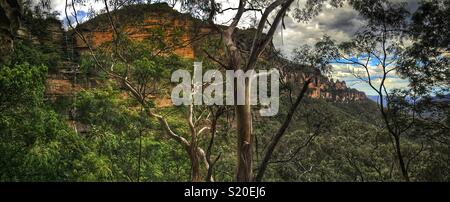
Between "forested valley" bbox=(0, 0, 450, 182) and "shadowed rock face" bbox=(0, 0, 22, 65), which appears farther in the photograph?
"forested valley" bbox=(0, 0, 450, 182)

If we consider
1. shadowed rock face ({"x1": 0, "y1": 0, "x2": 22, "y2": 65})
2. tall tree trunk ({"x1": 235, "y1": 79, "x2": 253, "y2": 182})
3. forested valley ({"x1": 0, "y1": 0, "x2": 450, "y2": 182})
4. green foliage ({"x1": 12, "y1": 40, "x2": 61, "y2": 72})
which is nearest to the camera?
tall tree trunk ({"x1": 235, "y1": 79, "x2": 253, "y2": 182})

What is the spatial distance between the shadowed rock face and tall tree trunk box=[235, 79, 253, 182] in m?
2.84

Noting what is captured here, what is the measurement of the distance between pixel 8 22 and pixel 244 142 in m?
3.08

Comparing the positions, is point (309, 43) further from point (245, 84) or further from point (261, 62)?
point (245, 84)

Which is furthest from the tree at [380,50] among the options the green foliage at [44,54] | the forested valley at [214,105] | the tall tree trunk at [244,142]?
the green foliage at [44,54]

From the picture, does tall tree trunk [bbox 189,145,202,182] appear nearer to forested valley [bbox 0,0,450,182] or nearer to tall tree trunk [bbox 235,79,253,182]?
forested valley [bbox 0,0,450,182]

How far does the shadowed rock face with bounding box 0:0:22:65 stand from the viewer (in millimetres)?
4559

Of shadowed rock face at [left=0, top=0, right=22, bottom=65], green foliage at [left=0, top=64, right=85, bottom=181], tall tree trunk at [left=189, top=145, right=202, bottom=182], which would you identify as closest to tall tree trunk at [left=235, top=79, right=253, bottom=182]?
tall tree trunk at [left=189, top=145, right=202, bottom=182]

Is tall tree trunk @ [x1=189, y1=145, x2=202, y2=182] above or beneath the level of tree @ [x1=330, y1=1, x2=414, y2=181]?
beneath

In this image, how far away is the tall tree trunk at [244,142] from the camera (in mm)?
4150

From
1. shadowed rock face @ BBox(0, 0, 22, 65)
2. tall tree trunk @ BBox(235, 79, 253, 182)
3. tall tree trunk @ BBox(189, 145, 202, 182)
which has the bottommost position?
tall tree trunk @ BBox(189, 145, 202, 182)

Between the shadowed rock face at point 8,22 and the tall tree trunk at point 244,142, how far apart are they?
2.84 metres

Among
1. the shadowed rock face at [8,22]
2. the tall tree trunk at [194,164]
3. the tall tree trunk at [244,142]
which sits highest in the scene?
the shadowed rock face at [8,22]

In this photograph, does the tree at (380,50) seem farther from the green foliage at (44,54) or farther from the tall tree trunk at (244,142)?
the green foliage at (44,54)
